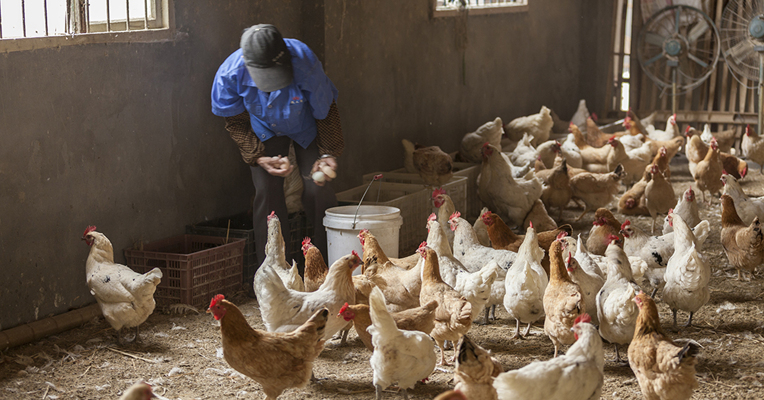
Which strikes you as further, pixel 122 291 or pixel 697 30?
pixel 697 30

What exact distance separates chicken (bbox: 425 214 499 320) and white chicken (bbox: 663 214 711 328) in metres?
1.13

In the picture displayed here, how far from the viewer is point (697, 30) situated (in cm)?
1148

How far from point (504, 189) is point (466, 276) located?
9.74ft

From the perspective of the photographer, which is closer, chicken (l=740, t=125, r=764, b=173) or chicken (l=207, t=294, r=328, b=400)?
chicken (l=207, t=294, r=328, b=400)

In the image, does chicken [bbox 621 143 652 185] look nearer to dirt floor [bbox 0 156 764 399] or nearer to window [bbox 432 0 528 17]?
window [bbox 432 0 528 17]

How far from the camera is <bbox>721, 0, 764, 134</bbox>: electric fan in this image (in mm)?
10531

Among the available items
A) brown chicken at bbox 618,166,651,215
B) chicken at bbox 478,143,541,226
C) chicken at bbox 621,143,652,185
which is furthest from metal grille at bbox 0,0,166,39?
chicken at bbox 621,143,652,185

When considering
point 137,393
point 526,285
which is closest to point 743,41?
point 526,285

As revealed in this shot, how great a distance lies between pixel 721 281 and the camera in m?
5.80

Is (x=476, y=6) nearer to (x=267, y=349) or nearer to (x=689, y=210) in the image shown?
(x=689, y=210)

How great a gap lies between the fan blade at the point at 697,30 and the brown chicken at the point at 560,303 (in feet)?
28.6

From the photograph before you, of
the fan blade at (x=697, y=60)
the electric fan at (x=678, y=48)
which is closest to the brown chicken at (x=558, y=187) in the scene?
the electric fan at (x=678, y=48)

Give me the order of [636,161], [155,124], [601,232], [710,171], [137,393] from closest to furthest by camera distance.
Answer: [137,393]
[155,124]
[601,232]
[710,171]
[636,161]

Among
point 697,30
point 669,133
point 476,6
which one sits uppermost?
point 476,6
